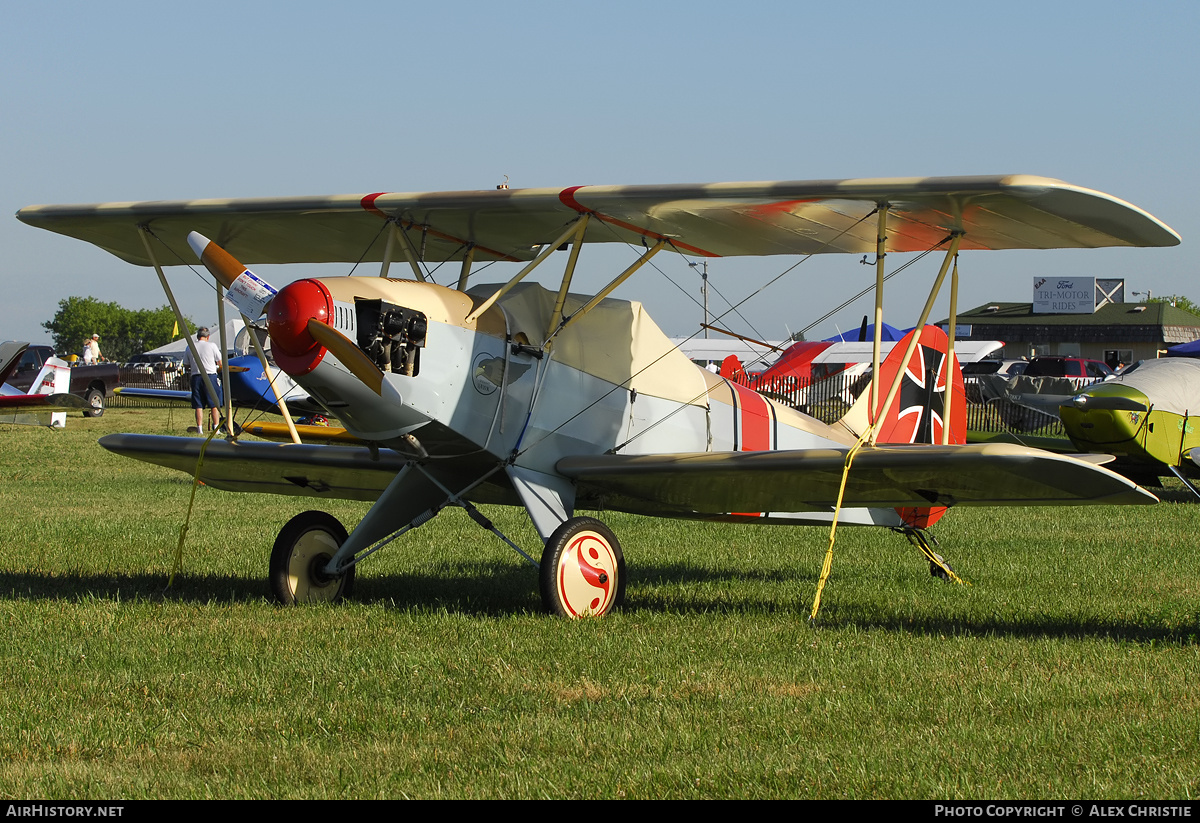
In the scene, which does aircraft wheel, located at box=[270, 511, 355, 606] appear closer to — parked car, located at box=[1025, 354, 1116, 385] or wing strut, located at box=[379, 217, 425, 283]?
wing strut, located at box=[379, 217, 425, 283]

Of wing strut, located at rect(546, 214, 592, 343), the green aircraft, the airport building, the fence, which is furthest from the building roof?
wing strut, located at rect(546, 214, 592, 343)

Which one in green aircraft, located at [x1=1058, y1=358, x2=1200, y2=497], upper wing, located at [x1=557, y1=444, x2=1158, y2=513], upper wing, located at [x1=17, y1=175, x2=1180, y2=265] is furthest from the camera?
green aircraft, located at [x1=1058, y1=358, x2=1200, y2=497]

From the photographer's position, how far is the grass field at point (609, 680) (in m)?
4.16

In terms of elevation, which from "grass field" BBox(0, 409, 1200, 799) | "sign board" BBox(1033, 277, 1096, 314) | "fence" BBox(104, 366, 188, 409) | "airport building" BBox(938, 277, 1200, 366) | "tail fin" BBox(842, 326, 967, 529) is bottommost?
"grass field" BBox(0, 409, 1200, 799)

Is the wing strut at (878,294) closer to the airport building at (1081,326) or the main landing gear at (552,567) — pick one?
the main landing gear at (552,567)

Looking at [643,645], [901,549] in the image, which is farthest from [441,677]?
[901,549]

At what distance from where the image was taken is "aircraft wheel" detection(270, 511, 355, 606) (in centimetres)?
787

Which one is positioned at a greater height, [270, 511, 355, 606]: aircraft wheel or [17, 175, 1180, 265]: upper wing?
[17, 175, 1180, 265]: upper wing

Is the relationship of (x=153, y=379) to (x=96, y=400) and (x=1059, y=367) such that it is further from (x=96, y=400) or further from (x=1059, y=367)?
(x=1059, y=367)

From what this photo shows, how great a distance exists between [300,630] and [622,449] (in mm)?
2609

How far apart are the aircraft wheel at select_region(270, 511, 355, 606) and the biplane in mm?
15

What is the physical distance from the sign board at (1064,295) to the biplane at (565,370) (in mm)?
82439

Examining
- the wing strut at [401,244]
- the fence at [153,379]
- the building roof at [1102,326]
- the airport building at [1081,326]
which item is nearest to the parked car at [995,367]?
the airport building at [1081,326]

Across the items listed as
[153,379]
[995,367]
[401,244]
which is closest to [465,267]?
[401,244]
